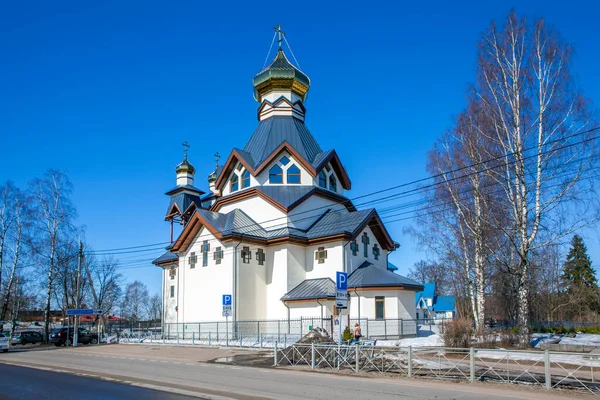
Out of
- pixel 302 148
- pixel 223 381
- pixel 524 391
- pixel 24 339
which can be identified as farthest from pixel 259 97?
pixel 524 391

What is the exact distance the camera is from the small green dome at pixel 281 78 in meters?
39.8

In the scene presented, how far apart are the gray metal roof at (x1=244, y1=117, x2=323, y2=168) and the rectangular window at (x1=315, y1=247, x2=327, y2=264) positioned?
6870mm

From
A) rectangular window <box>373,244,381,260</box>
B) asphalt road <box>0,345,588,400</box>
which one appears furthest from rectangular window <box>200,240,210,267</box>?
asphalt road <box>0,345,588,400</box>

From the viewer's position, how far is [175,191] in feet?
158

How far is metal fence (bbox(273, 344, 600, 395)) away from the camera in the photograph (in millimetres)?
13188

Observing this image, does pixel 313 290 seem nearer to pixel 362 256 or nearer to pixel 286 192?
pixel 362 256

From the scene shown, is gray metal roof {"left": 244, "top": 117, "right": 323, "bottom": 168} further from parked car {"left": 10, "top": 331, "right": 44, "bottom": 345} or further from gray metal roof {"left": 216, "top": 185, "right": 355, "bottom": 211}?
parked car {"left": 10, "top": 331, "right": 44, "bottom": 345}

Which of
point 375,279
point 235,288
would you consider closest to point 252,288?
point 235,288

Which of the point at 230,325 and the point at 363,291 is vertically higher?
the point at 363,291

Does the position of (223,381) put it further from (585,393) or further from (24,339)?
(24,339)

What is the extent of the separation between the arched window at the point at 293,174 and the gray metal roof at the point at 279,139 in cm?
105

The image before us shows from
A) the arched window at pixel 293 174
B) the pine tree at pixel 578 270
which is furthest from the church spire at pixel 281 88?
the pine tree at pixel 578 270

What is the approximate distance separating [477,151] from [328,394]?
15.2m

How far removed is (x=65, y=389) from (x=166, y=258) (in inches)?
1130
